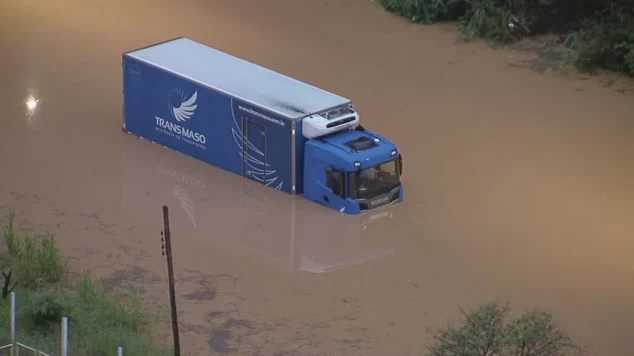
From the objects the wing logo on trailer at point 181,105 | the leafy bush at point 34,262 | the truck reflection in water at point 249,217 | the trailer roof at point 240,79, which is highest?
the trailer roof at point 240,79

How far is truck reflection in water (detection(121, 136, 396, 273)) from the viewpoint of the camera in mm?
24500

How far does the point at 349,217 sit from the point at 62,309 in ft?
21.1

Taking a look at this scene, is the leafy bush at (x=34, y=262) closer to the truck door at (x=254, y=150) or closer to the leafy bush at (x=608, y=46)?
the truck door at (x=254, y=150)

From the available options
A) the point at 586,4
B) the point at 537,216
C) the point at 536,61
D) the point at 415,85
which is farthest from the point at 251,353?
the point at 586,4

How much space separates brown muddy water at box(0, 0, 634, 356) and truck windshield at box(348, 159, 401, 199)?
0.48m

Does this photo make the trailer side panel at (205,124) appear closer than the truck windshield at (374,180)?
No

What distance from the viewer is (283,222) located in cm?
2548

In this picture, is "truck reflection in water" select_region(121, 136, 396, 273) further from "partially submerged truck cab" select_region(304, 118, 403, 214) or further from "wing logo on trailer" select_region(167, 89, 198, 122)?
"wing logo on trailer" select_region(167, 89, 198, 122)

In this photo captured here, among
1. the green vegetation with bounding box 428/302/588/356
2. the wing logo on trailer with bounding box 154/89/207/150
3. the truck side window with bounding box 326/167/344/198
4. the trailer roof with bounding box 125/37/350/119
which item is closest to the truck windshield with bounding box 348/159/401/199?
the truck side window with bounding box 326/167/344/198

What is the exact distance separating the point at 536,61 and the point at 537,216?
Answer: 29.5 feet

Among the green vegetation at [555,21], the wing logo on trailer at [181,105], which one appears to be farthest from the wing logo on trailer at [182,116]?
the green vegetation at [555,21]

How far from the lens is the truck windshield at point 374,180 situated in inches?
1000

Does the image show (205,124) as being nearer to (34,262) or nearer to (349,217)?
(349,217)

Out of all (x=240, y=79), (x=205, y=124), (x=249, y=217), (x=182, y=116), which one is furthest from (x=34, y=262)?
(x=240, y=79)
